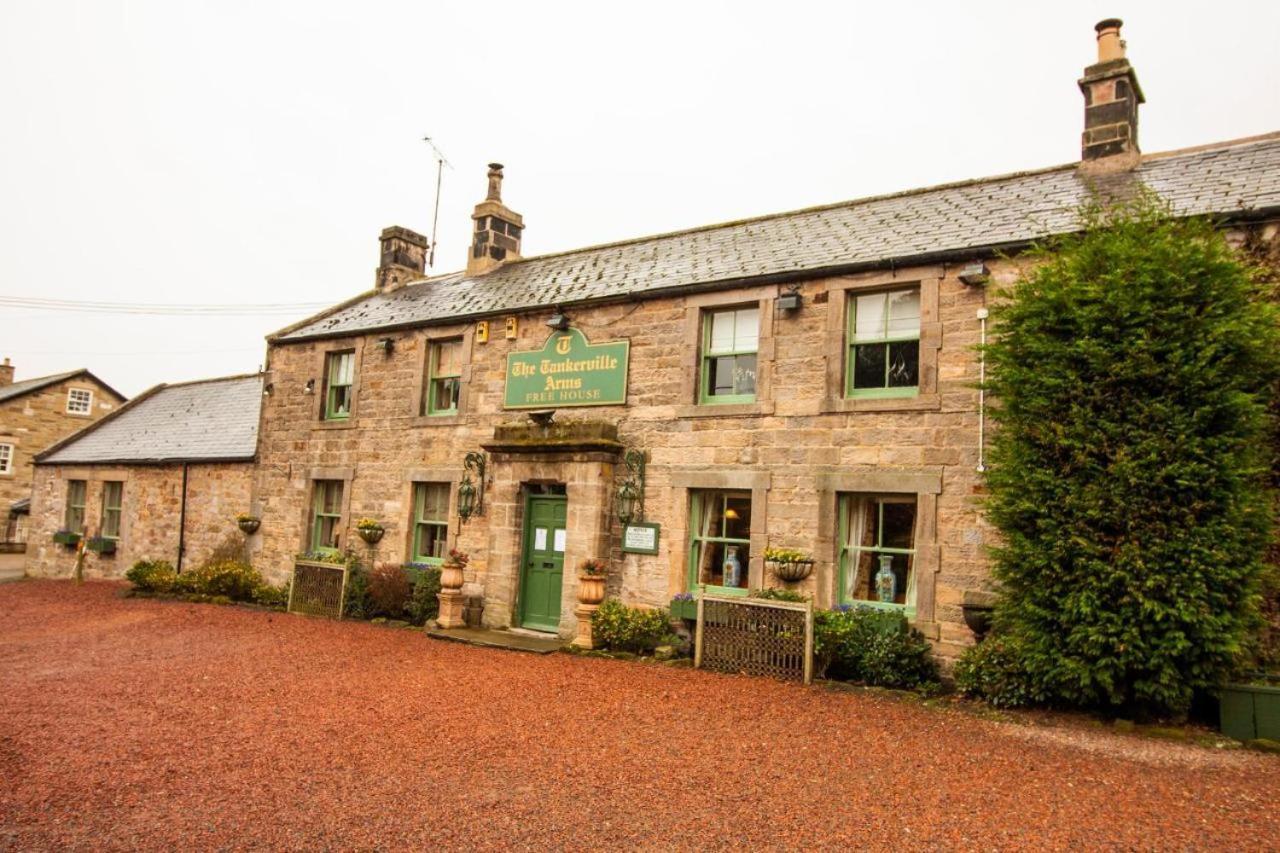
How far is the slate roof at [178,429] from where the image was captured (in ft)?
60.0

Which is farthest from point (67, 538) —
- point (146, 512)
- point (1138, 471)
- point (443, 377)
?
point (1138, 471)

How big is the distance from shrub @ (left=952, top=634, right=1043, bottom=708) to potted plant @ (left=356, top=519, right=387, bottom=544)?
9.74 meters

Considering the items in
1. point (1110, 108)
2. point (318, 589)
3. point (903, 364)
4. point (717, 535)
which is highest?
point (1110, 108)

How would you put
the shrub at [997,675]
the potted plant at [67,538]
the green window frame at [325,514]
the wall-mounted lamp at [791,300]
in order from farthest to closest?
the potted plant at [67,538] < the green window frame at [325,514] < the wall-mounted lamp at [791,300] < the shrub at [997,675]

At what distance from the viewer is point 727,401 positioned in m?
11.4

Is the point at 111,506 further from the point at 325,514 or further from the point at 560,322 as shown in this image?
the point at 560,322

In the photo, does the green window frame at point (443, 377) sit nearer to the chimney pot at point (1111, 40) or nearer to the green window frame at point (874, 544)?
the green window frame at point (874, 544)

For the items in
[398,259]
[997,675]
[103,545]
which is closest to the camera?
[997,675]

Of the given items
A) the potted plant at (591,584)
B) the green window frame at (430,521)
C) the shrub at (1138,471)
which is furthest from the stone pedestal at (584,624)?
the shrub at (1138,471)

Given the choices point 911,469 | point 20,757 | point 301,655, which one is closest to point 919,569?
point 911,469

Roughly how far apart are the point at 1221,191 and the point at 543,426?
8.94 metres

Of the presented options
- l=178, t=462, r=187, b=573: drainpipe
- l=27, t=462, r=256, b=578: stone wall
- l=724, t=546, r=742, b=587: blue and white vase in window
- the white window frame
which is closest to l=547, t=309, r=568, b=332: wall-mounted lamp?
l=724, t=546, r=742, b=587: blue and white vase in window

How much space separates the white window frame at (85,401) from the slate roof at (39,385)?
55 centimetres

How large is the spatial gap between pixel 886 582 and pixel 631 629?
3.31m
